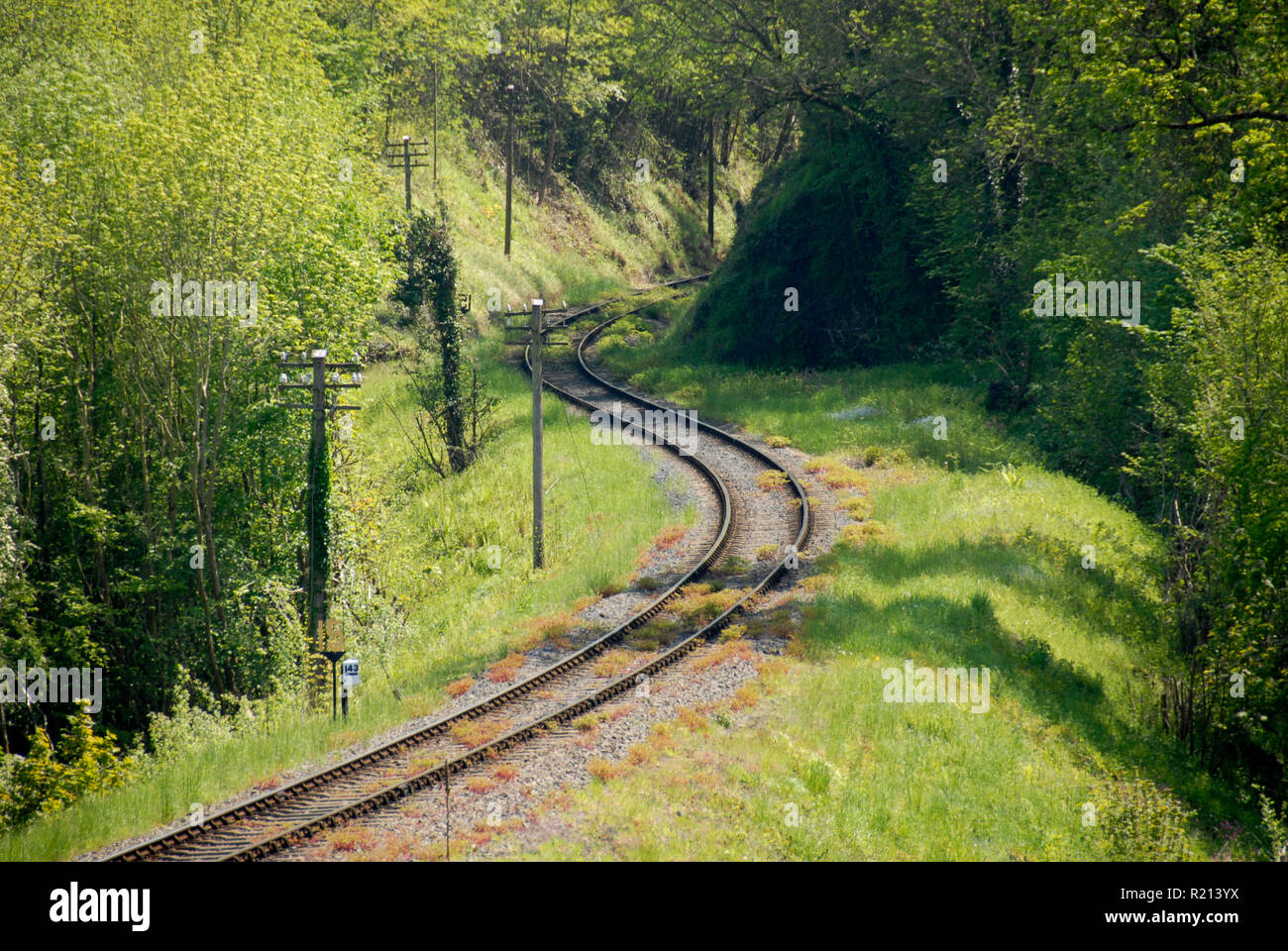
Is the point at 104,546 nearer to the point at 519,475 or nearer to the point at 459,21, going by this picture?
the point at 519,475

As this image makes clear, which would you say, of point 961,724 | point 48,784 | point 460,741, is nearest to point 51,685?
point 48,784

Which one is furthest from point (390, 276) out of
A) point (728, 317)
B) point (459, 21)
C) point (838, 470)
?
point (459, 21)

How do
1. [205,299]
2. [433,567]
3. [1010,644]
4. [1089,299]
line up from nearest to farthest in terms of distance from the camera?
[1010,644], [205,299], [1089,299], [433,567]

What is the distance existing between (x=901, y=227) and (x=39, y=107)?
2998cm

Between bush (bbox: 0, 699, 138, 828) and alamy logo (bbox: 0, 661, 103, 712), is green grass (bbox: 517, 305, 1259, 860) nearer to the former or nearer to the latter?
bush (bbox: 0, 699, 138, 828)

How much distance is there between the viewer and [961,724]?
14.5 metres

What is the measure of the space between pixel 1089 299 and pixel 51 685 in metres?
26.0

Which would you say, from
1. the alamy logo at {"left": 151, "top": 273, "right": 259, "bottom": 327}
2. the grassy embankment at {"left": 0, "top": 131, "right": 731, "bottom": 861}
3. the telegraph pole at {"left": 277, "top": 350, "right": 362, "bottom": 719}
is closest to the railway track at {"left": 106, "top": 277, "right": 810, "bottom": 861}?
the grassy embankment at {"left": 0, "top": 131, "right": 731, "bottom": 861}

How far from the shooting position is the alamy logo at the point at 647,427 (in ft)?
102

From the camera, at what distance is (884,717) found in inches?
566

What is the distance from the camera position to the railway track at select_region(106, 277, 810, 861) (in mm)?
11289

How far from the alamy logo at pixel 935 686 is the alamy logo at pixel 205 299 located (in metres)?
15.5

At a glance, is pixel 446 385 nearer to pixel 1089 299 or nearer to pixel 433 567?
pixel 433 567

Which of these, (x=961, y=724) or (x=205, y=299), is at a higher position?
(x=205, y=299)
